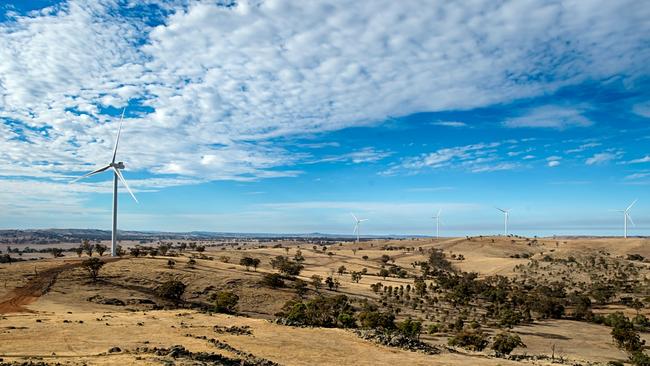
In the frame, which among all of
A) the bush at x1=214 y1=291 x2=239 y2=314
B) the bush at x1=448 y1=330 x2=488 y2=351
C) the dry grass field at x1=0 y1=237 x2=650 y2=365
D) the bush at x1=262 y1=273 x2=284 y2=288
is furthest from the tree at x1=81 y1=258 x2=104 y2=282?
the bush at x1=448 y1=330 x2=488 y2=351

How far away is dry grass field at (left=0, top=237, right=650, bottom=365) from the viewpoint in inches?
1475

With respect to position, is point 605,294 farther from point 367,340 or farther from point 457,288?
point 367,340

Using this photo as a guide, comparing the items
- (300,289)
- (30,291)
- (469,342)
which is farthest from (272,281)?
(469,342)

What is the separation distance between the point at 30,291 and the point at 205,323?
Result: 3729 centimetres

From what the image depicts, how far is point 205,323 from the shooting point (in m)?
51.8

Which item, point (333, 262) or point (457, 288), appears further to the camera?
point (333, 262)

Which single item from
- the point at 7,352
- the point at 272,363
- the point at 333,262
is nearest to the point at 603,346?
the point at 272,363

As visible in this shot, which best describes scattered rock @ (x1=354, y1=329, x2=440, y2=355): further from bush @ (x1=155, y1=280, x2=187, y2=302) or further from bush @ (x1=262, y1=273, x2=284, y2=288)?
bush @ (x1=262, y1=273, x2=284, y2=288)

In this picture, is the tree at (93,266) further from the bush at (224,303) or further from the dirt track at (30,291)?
the bush at (224,303)

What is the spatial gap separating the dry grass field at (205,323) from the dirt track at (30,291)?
145 mm

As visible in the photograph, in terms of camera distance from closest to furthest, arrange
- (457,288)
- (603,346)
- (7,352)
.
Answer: (7,352)
(603,346)
(457,288)

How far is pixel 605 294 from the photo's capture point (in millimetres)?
105688

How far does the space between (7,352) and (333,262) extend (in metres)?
141

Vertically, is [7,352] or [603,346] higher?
[7,352]
